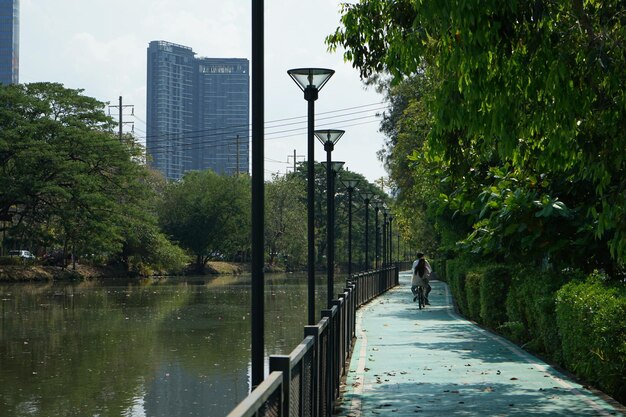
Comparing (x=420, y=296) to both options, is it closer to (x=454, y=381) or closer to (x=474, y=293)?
(x=474, y=293)

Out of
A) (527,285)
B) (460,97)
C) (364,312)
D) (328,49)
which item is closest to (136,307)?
(364,312)

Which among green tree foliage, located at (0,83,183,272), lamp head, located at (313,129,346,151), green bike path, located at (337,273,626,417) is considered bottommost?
green bike path, located at (337,273,626,417)

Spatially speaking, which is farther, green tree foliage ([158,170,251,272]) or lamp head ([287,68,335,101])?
green tree foliage ([158,170,251,272])

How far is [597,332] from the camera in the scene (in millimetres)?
11281

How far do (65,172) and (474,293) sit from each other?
4002 centimetres

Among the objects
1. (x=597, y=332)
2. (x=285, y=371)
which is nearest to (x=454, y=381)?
(x=597, y=332)

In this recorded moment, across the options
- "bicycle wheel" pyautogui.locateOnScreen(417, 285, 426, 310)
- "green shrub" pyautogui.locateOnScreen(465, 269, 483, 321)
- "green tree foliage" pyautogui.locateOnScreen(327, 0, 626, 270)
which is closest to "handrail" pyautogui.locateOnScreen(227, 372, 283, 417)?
"green tree foliage" pyautogui.locateOnScreen(327, 0, 626, 270)

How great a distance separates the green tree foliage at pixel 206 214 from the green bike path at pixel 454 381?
74172mm

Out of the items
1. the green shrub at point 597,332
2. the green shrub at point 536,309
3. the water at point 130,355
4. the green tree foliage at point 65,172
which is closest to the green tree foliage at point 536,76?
Answer: the green shrub at point 597,332

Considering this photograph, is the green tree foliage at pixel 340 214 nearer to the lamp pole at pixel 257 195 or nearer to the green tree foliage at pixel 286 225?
the green tree foliage at pixel 286 225

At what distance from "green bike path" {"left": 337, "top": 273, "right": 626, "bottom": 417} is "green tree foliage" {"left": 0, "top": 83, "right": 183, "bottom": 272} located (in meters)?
41.6

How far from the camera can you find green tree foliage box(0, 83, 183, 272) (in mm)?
60344

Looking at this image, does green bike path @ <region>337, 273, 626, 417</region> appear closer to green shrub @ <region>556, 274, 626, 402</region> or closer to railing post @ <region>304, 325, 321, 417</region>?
green shrub @ <region>556, 274, 626, 402</region>

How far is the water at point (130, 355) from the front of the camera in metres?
14.1
